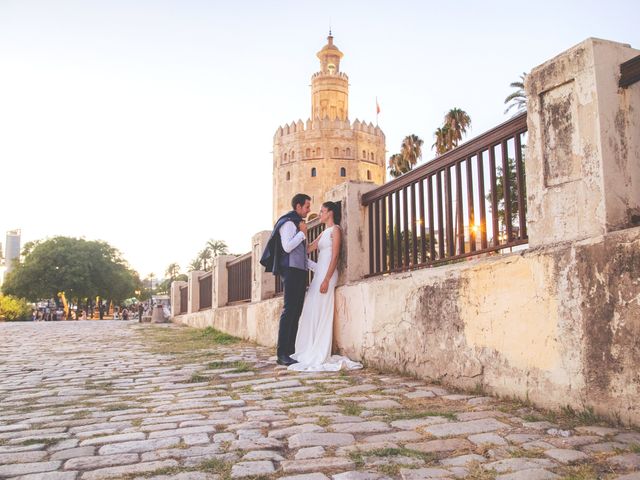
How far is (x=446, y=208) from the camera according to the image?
5.02m

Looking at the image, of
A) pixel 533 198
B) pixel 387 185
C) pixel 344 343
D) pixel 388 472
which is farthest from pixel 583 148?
pixel 344 343

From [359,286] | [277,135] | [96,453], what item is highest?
[277,135]

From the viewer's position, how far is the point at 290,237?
6.54m

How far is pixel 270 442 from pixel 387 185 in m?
3.80

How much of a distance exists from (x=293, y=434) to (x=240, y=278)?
10.0 m

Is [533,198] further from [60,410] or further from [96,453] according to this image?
[60,410]

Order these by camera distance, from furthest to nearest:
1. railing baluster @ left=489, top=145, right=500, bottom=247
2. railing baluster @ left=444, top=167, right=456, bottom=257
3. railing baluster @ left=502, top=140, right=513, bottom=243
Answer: railing baluster @ left=444, top=167, right=456, bottom=257, railing baluster @ left=489, top=145, right=500, bottom=247, railing baluster @ left=502, top=140, right=513, bottom=243

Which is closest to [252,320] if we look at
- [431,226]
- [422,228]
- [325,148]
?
[422,228]

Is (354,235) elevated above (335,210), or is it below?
below

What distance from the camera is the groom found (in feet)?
21.2

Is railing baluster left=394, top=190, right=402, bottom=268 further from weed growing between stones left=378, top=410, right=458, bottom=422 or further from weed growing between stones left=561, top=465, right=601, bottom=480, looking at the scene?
weed growing between stones left=561, top=465, right=601, bottom=480

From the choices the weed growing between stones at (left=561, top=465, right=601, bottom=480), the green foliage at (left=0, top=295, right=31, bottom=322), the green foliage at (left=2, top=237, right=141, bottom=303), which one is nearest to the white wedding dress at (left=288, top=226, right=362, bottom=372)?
the weed growing between stones at (left=561, top=465, right=601, bottom=480)

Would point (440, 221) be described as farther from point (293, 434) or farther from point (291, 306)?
point (293, 434)

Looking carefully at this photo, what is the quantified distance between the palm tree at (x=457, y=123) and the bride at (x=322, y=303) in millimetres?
31863
